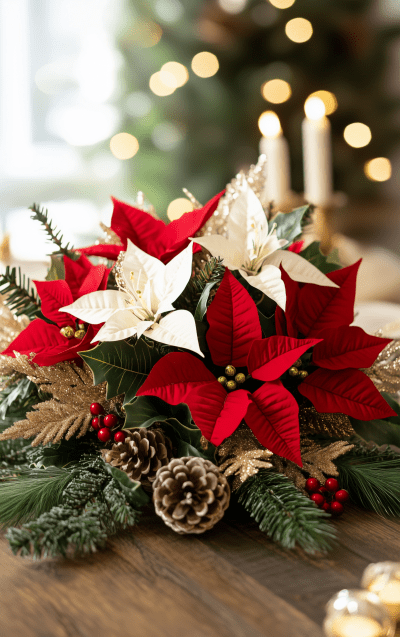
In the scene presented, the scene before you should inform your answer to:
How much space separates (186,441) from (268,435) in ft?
0.23

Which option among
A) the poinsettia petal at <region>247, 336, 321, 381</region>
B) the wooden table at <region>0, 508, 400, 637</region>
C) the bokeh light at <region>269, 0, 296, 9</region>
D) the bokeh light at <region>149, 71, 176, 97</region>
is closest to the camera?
the wooden table at <region>0, 508, 400, 637</region>

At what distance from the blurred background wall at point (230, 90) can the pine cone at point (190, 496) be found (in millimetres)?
1402

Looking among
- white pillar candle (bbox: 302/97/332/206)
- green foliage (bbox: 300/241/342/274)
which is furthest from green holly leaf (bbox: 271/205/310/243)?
white pillar candle (bbox: 302/97/332/206)

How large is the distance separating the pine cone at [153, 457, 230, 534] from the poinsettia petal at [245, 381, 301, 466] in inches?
1.7

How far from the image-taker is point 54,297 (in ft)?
1.57

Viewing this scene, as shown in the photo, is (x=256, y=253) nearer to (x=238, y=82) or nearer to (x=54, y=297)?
(x=54, y=297)

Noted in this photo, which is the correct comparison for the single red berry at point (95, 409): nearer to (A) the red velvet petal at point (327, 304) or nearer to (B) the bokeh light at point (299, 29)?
(A) the red velvet petal at point (327, 304)

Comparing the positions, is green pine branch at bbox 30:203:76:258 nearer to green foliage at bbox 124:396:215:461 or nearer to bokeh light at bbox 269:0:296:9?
green foliage at bbox 124:396:215:461

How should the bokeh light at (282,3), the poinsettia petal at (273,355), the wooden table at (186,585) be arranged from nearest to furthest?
the wooden table at (186,585), the poinsettia petal at (273,355), the bokeh light at (282,3)

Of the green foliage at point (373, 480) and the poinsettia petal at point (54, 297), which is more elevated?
the poinsettia petal at point (54, 297)

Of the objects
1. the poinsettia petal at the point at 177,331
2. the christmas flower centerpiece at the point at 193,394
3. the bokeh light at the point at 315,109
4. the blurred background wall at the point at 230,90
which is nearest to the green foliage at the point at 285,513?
the christmas flower centerpiece at the point at 193,394

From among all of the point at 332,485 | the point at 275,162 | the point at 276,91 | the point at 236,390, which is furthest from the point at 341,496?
the point at 276,91

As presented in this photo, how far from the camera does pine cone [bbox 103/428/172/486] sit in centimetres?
43

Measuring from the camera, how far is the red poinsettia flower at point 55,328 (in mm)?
451
